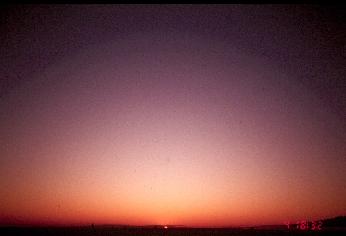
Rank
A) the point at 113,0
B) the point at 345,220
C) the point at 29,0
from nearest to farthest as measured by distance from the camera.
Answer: the point at 113,0 → the point at 29,0 → the point at 345,220

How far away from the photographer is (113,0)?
119 inches

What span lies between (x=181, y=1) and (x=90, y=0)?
844mm

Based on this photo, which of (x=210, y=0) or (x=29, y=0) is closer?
(x=210, y=0)

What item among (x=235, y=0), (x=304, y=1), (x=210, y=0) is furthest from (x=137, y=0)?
(x=304, y=1)

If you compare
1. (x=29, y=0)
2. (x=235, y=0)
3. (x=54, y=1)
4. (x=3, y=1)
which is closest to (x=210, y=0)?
(x=235, y=0)

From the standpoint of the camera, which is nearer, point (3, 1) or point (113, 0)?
point (113, 0)

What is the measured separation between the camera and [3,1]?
329cm

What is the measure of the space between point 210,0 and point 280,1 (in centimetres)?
67

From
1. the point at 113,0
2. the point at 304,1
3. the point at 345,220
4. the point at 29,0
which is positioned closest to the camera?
the point at 113,0

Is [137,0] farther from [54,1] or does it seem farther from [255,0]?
[255,0]

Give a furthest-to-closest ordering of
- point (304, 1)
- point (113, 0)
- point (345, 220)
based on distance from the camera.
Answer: point (345, 220), point (304, 1), point (113, 0)

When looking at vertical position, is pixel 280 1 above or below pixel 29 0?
below

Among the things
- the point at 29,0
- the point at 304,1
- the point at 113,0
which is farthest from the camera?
the point at 29,0

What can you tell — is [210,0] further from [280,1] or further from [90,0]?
[90,0]
